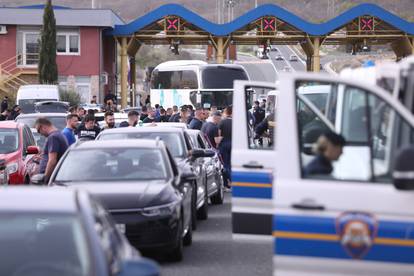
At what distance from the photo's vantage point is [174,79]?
4372cm

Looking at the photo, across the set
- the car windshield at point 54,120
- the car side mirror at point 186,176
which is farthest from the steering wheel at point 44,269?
the car windshield at point 54,120

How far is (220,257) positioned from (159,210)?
146 centimetres

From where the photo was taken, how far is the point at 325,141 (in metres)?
7.57

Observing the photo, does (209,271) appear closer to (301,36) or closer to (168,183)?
(168,183)

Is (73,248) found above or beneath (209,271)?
above

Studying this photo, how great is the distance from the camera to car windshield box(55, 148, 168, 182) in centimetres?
1270

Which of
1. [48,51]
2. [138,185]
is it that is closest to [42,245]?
[138,185]

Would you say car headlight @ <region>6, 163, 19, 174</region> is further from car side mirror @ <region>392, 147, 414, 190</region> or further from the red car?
car side mirror @ <region>392, 147, 414, 190</region>

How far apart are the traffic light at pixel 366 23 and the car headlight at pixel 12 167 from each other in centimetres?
3807

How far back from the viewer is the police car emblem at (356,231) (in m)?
7.04

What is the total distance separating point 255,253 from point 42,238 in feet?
22.7

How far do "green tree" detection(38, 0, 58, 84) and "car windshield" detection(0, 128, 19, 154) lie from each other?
3657 centimetres

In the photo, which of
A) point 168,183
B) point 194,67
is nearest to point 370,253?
point 168,183

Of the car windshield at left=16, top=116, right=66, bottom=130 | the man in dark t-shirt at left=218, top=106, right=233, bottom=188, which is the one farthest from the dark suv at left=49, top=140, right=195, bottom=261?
the car windshield at left=16, top=116, right=66, bottom=130
